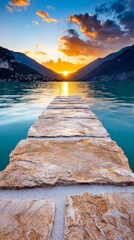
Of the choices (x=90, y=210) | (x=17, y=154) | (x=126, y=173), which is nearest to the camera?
(x=90, y=210)

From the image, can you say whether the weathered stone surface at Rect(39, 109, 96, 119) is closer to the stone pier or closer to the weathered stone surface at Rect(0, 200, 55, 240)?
the stone pier

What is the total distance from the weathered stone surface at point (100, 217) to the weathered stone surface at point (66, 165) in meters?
0.17

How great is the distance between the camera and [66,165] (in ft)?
5.24

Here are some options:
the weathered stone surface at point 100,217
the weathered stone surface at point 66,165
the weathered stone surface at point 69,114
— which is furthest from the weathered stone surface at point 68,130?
the weathered stone surface at point 100,217

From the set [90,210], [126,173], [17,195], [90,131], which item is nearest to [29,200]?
[17,195]

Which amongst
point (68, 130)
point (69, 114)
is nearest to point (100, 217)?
point (68, 130)

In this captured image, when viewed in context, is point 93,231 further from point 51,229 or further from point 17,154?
point 17,154

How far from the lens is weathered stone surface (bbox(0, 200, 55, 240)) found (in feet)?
3.11

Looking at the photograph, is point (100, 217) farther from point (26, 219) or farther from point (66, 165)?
point (66, 165)

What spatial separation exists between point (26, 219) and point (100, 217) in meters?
0.46

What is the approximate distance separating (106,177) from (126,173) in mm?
193

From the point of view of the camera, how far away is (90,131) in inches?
101

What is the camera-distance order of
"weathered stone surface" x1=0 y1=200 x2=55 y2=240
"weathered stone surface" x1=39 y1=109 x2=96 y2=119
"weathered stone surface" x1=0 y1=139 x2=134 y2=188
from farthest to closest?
1. "weathered stone surface" x1=39 y1=109 x2=96 y2=119
2. "weathered stone surface" x1=0 y1=139 x2=134 y2=188
3. "weathered stone surface" x1=0 y1=200 x2=55 y2=240

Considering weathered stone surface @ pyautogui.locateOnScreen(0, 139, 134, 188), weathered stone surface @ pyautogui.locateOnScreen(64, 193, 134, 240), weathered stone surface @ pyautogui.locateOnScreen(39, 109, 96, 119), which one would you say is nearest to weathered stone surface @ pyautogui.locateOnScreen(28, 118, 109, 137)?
weathered stone surface @ pyautogui.locateOnScreen(0, 139, 134, 188)
